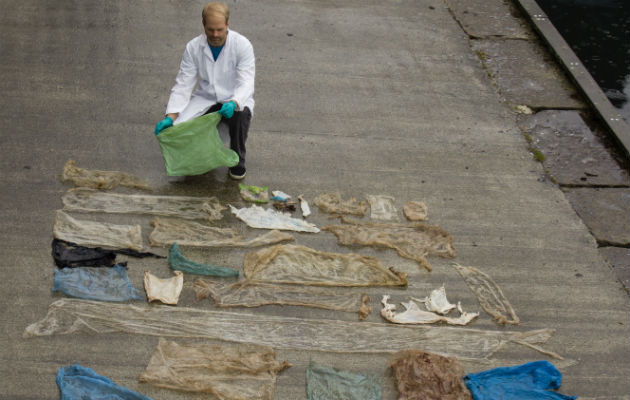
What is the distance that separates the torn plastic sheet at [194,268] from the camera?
4.02m

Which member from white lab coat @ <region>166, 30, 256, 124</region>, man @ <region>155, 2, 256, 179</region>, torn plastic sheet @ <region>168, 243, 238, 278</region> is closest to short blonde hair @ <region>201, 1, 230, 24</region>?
man @ <region>155, 2, 256, 179</region>

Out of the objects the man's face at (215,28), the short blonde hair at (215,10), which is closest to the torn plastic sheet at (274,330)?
the man's face at (215,28)

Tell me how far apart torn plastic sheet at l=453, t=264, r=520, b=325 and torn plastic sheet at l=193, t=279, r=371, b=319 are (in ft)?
2.34

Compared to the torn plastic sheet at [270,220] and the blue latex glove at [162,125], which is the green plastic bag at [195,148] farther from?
the torn plastic sheet at [270,220]

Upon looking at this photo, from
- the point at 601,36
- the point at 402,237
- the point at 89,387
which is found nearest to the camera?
the point at 89,387

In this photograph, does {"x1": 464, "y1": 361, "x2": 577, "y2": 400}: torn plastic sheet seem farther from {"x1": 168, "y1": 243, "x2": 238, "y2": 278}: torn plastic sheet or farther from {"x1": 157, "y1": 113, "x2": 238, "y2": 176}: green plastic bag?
{"x1": 157, "y1": 113, "x2": 238, "y2": 176}: green plastic bag

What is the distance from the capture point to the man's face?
4.29 metres

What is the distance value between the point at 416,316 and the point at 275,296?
2.80 ft

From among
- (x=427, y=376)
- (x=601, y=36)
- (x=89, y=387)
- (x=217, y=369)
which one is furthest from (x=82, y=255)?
(x=601, y=36)

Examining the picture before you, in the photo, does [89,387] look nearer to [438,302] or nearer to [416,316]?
[416,316]

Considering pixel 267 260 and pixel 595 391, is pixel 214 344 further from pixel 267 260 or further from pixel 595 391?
pixel 595 391

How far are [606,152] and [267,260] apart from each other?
3.30 metres

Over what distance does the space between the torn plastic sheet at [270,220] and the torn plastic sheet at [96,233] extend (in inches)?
27.5

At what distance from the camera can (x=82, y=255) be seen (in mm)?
4000
